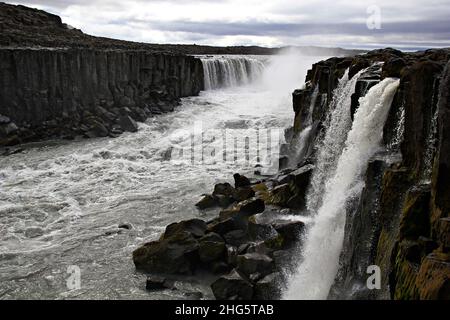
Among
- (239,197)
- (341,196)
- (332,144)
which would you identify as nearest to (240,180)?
(239,197)

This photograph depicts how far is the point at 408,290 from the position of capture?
666 cm

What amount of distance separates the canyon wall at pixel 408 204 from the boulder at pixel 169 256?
11.1 ft

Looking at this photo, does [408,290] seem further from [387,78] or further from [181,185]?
[181,185]

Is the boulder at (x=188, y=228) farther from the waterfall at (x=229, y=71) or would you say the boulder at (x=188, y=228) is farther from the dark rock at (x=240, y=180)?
the waterfall at (x=229, y=71)

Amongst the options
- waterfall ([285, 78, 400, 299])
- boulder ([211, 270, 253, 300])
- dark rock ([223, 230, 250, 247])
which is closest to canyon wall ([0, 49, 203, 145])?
dark rock ([223, 230, 250, 247])

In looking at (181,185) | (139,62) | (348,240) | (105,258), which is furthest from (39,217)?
(139,62)

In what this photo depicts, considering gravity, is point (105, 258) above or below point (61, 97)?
below

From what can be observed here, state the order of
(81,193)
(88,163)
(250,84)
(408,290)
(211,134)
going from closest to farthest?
(408,290)
(81,193)
(88,163)
(211,134)
(250,84)

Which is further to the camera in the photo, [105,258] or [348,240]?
[105,258]

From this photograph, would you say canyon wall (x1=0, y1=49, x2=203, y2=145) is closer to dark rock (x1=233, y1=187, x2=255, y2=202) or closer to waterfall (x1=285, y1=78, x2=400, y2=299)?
dark rock (x1=233, y1=187, x2=255, y2=202)

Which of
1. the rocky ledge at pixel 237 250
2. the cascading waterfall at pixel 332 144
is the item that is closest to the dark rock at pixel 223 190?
the rocky ledge at pixel 237 250

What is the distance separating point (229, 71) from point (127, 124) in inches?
769

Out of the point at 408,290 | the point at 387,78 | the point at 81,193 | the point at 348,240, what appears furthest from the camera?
the point at 81,193
